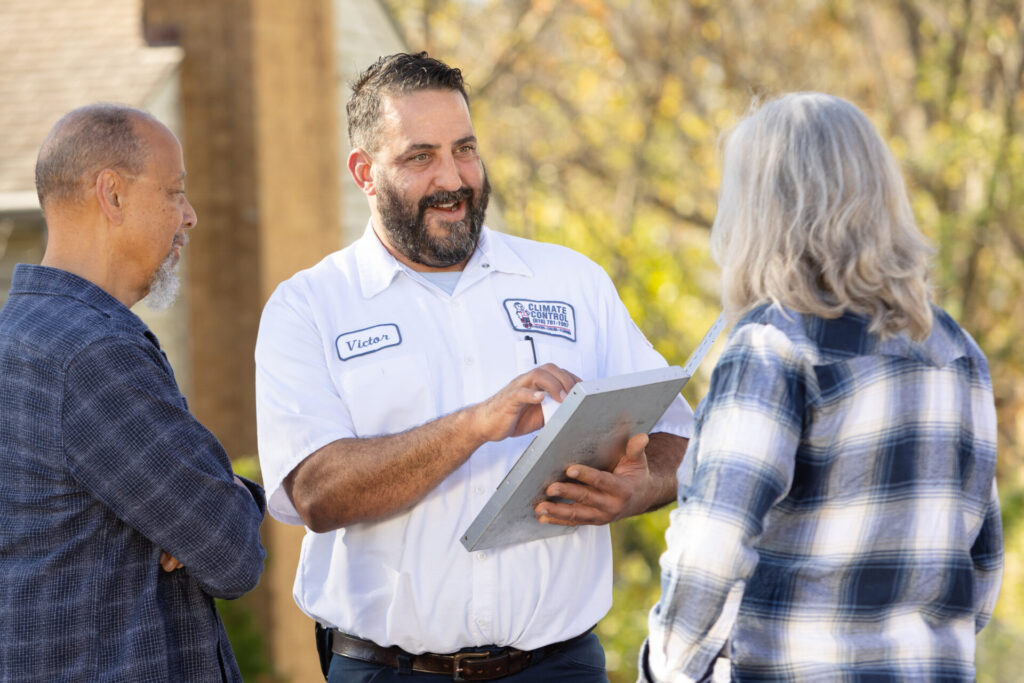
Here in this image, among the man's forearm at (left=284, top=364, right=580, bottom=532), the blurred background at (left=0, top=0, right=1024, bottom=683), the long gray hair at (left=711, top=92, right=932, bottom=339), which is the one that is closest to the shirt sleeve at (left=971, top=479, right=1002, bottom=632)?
the long gray hair at (left=711, top=92, right=932, bottom=339)

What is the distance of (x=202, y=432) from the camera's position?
234cm

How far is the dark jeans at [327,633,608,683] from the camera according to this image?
262 cm

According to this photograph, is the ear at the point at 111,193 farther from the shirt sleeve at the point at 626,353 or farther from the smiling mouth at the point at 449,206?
the shirt sleeve at the point at 626,353

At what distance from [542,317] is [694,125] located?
7.63 meters

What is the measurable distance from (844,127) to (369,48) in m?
4.97

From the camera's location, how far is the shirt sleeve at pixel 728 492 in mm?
1906

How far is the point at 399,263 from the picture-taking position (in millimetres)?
2875

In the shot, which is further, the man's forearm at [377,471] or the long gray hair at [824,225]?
the man's forearm at [377,471]

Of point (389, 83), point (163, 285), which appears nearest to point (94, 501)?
point (163, 285)

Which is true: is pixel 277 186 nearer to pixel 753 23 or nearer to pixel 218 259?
pixel 218 259

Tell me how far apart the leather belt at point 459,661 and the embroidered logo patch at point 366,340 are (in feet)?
2.22

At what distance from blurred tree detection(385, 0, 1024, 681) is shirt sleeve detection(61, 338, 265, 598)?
18.4 ft

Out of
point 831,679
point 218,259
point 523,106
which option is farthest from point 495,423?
point 523,106

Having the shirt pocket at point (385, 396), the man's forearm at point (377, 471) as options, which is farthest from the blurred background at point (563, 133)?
the man's forearm at point (377, 471)
